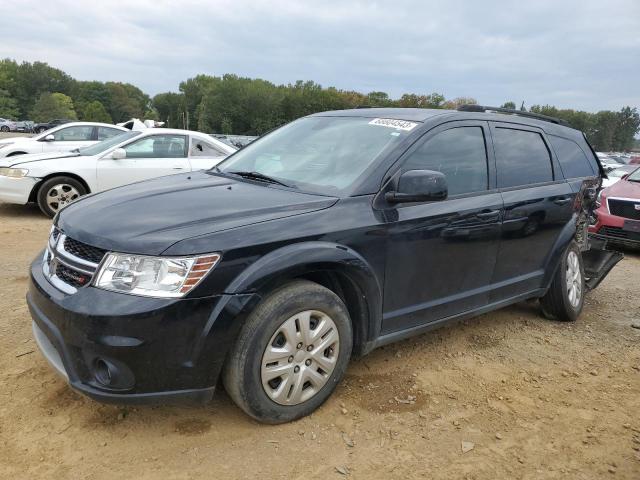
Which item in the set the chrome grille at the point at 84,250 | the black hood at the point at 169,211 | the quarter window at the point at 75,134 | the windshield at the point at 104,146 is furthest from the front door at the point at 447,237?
the quarter window at the point at 75,134

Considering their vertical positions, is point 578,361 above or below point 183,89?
below

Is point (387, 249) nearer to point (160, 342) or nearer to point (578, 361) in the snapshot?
point (160, 342)

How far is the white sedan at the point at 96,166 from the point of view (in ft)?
25.5

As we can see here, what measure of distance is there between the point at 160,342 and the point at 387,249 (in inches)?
53.6

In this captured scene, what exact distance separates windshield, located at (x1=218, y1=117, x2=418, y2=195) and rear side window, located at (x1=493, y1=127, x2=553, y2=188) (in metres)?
0.88

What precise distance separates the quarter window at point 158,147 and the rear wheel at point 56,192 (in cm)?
92

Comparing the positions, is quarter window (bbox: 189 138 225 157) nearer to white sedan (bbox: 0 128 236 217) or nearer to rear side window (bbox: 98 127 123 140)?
white sedan (bbox: 0 128 236 217)

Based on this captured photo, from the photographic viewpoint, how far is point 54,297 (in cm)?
249

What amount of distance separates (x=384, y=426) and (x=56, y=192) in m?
6.88

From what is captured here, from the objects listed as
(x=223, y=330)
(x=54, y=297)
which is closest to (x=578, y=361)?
(x=223, y=330)

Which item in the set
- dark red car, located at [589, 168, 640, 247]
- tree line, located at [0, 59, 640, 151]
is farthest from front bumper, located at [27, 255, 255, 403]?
tree line, located at [0, 59, 640, 151]

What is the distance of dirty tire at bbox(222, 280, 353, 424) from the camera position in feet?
8.25

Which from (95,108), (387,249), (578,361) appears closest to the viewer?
(387,249)

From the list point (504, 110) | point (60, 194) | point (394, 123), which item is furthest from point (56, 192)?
point (504, 110)
